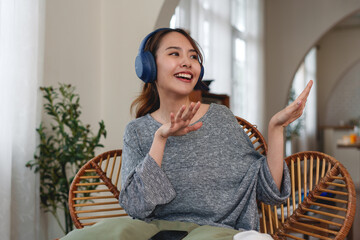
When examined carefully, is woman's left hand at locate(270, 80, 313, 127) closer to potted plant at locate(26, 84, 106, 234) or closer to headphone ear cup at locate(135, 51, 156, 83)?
headphone ear cup at locate(135, 51, 156, 83)

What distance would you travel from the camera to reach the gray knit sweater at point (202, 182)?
4.38ft

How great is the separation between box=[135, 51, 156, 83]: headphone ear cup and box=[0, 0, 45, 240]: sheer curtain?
1.03 m

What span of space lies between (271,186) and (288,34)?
17.4ft

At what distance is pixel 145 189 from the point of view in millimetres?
1298

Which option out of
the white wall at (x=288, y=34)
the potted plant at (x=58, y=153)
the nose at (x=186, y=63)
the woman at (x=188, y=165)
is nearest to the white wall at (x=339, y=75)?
the white wall at (x=288, y=34)

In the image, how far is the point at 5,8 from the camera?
220cm

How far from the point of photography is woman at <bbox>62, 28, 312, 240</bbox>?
4.31 feet

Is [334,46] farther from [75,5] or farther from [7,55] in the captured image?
[7,55]

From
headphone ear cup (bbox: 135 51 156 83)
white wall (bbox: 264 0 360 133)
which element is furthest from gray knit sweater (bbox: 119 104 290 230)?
white wall (bbox: 264 0 360 133)

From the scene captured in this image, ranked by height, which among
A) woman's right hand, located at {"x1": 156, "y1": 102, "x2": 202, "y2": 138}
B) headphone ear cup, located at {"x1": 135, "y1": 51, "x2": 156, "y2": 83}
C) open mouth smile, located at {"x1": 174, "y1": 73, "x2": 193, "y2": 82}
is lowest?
woman's right hand, located at {"x1": 156, "y1": 102, "x2": 202, "y2": 138}

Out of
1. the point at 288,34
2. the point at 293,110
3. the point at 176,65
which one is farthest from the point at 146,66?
the point at 288,34

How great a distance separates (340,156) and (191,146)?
8387 mm

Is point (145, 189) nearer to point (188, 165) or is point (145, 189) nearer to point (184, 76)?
point (188, 165)

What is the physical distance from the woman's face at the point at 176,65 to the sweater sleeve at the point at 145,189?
263mm
